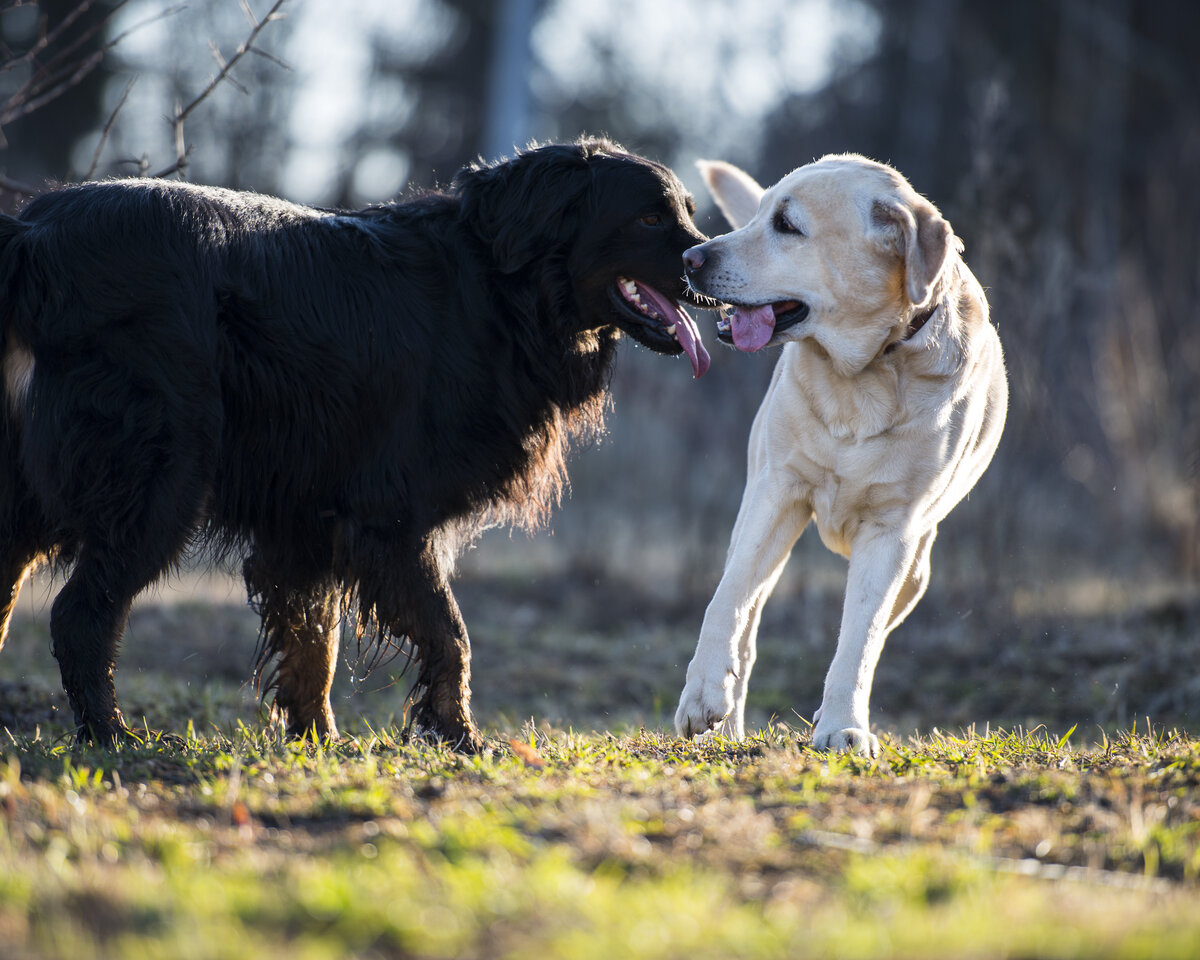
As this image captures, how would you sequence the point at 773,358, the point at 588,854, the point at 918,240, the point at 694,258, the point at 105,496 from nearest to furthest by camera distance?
1. the point at 588,854
2. the point at 105,496
3. the point at 918,240
4. the point at 694,258
5. the point at 773,358

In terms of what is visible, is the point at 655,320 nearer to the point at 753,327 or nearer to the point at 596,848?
the point at 753,327

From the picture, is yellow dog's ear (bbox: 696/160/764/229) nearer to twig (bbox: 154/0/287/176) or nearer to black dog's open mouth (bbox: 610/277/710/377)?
black dog's open mouth (bbox: 610/277/710/377)

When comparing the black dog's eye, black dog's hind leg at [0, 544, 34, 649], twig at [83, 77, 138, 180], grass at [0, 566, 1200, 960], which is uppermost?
twig at [83, 77, 138, 180]

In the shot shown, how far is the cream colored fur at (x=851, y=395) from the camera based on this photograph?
3889mm

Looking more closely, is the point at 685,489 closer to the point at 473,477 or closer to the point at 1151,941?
the point at 473,477

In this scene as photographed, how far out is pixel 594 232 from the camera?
416cm

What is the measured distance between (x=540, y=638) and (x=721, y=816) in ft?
18.3

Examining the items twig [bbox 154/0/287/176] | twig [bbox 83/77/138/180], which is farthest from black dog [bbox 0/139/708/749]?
twig [bbox 83/77/138/180]

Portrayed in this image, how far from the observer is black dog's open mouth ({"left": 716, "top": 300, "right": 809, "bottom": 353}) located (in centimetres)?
407

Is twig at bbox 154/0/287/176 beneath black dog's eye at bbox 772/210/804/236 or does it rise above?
above

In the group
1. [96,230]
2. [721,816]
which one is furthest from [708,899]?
[96,230]

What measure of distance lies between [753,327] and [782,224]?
1.31 ft

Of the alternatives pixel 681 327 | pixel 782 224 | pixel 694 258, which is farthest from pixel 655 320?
pixel 782 224

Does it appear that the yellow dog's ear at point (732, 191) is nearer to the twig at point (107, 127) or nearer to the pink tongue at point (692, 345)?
the pink tongue at point (692, 345)
